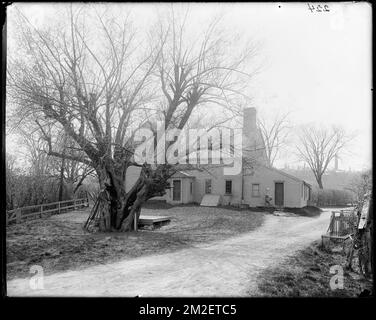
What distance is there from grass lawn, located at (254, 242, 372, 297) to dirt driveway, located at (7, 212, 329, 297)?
0.70 ft

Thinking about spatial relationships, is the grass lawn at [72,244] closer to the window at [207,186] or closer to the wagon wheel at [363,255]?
the wagon wheel at [363,255]

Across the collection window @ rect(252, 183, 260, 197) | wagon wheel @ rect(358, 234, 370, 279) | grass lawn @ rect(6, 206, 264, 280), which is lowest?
grass lawn @ rect(6, 206, 264, 280)

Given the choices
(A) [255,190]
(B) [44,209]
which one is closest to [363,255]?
(B) [44,209]

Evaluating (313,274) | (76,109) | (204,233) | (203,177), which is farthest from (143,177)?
(203,177)

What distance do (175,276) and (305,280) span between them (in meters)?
2.00

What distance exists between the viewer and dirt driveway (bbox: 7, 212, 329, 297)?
11.3ft

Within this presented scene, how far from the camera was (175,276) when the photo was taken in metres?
4.29

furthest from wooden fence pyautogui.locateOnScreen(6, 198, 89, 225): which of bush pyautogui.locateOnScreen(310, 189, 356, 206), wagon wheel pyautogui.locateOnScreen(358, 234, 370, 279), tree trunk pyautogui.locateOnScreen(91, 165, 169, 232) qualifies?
bush pyautogui.locateOnScreen(310, 189, 356, 206)

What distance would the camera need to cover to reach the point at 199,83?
25.8 ft

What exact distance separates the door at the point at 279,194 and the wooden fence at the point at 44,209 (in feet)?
42.6

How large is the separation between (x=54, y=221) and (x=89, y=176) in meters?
1.67

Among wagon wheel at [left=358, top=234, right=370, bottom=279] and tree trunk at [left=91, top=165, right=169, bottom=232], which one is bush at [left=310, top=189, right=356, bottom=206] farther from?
wagon wheel at [left=358, top=234, right=370, bottom=279]

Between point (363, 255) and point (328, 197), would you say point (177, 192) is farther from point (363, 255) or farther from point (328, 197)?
point (363, 255)
